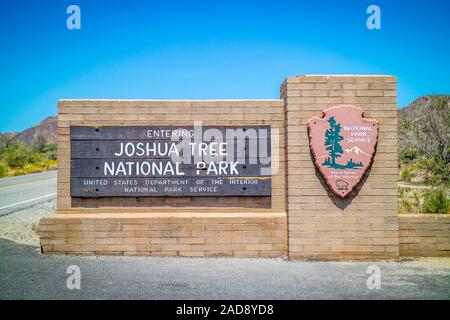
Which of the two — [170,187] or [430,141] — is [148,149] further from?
[430,141]

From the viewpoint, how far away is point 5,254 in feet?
25.4

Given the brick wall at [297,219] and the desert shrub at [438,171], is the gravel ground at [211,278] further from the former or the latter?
the desert shrub at [438,171]

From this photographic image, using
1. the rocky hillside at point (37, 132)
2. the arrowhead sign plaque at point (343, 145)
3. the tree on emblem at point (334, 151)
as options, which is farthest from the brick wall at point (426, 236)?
the rocky hillside at point (37, 132)

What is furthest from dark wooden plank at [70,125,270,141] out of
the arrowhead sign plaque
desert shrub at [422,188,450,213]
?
desert shrub at [422,188,450,213]

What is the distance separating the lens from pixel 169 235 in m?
7.82

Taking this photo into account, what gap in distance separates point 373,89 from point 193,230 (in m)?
4.40

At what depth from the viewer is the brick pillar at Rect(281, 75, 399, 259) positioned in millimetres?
7703

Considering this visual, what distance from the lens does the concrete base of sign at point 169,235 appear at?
7.81 metres

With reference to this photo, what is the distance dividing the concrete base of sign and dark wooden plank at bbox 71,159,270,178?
849 millimetres

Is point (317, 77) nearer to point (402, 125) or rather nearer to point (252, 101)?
point (252, 101)
